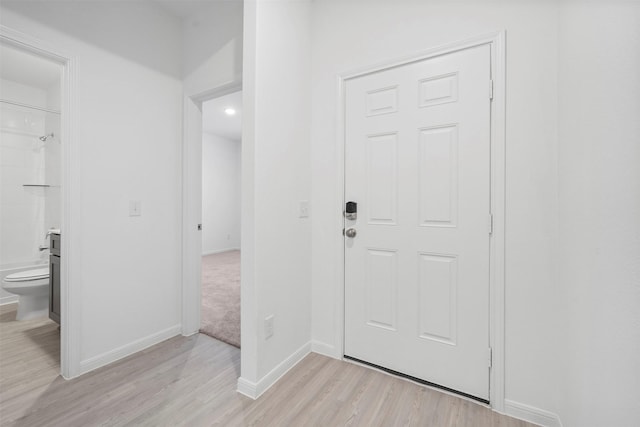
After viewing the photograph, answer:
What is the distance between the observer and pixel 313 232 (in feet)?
6.91

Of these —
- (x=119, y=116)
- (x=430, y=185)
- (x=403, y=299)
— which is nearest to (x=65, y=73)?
(x=119, y=116)

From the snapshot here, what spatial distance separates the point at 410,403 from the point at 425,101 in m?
1.72

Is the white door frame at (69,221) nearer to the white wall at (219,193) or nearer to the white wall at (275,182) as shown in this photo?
the white wall at (275,182)

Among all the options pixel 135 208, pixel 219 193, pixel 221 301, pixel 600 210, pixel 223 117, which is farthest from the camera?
pixel 219 193

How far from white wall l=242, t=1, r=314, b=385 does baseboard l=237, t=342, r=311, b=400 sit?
0.02 meters

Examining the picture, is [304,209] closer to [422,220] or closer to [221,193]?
[422,220]

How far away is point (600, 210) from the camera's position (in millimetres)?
892

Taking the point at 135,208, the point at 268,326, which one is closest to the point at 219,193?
the point at 135,208

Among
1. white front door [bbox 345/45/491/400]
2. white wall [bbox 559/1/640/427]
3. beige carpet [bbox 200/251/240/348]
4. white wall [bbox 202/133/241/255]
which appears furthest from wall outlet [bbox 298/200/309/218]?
white wall [bbox 202/133/241/255]

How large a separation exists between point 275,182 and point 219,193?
520cm

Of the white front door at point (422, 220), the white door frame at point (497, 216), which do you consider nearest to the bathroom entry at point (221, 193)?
the white front door at point (422, 220)

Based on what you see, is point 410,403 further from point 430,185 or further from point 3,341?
point 3,341

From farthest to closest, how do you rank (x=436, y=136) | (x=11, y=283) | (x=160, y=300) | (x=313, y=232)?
(x=11, y=283), (x=160, y=300), (x=313, y=232), (x=436, y=136)

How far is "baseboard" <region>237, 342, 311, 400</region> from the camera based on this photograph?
1604 millimetres
